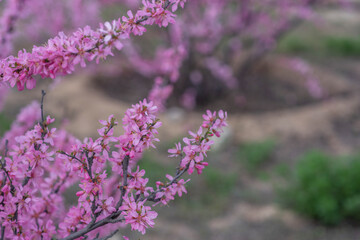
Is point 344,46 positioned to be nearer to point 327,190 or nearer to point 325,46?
point 325,46

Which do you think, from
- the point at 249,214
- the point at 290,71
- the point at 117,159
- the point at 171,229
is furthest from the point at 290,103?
the point at 117,159

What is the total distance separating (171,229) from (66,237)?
2.72m

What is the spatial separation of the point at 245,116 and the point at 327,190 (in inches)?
109

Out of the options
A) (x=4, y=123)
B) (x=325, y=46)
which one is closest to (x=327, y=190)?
(x=4, y=123)

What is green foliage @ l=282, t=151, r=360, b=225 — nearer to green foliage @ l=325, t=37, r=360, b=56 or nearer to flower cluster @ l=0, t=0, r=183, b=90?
flower cluster @ l=0, t=0, r=183, b=90

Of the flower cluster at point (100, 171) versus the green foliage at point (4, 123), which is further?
the green foliage at point (4, 123)

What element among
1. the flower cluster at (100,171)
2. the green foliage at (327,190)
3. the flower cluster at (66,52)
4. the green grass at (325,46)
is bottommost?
the flower cluster at (100,171)

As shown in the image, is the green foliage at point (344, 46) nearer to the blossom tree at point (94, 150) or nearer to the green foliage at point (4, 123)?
the green foliage at point (4, 123)

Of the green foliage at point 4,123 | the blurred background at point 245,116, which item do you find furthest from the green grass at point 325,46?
the green foliage at point 4,123

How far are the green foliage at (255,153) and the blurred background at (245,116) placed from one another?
20mm

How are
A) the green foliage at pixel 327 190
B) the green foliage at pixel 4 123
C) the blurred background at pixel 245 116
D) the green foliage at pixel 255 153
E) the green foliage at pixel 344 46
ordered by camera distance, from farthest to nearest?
the green foliage at pixel 344 46, the green foliage at pixel 4 123, the green foliage at pixel 255 153, the blurred background at pixel 245 116, the green foliage at pixel 327 190

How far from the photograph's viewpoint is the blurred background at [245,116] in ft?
13.0

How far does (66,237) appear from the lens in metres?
1.54

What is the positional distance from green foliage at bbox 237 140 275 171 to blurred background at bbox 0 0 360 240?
20 mm
